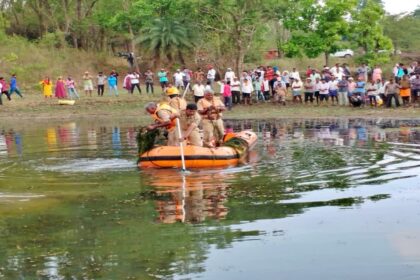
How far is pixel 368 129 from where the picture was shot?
22781mm

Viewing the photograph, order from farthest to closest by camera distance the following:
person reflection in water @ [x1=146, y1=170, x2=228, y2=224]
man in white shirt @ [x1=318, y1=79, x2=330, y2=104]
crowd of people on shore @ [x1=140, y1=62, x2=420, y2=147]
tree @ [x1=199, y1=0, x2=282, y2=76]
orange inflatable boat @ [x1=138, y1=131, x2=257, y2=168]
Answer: tree @ [x1=199, y1=0, x2=282, y2=76] → man in white shirt @ [x1=318, y1=79, x2=330, y2=104] → crowd of people on shore @ [x1=140, y1=62, x2=420, y2=147] → orange inflatable boat @ [x1=138, y1=131, x2=257, y2=168] → person reflection in water @ [x1=146, y1=170, x2=228, y2=224]

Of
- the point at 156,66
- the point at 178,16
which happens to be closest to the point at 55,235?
the point at 178,16

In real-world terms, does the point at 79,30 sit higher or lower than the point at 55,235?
higher

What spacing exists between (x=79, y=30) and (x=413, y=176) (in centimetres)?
4114

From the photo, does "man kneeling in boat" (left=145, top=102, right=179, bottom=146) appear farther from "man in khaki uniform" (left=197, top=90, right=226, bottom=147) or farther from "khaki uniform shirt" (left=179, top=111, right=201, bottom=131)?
"man in khaki uniform" (left=197, top=90, right=226, bottom=147)

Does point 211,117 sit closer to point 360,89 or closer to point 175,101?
point 175,101

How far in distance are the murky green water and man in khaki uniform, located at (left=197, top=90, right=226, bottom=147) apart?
3.82 feet

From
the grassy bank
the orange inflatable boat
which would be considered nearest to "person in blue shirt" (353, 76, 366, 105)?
the grassy bank

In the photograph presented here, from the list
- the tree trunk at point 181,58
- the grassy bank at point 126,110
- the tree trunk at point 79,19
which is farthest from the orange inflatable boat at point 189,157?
the tree trunk at point 79,19

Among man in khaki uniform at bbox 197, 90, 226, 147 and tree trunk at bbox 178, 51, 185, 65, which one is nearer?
man in khaki uniform at bbox 197, 90, 226, 147

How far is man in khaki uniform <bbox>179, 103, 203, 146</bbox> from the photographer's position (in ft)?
52.2

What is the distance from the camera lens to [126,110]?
33406 millimetres

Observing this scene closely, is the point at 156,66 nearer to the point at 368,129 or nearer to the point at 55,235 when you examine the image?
the point at 368,129

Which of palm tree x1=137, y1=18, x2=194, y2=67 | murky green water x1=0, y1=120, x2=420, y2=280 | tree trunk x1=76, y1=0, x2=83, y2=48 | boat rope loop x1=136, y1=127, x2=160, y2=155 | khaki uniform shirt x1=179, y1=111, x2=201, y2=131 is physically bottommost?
murky green water x1=0, y1=120, x2=420, y2=280
